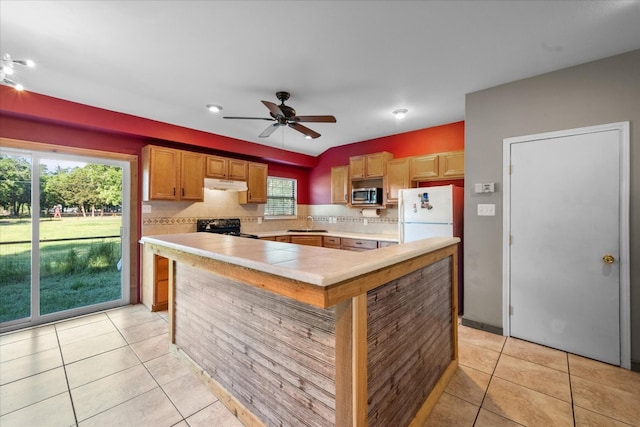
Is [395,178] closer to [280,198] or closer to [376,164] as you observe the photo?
[376,164]

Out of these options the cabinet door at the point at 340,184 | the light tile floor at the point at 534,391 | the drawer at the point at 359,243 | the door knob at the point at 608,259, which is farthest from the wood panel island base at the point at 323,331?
the cabinet door at the point at 340,184

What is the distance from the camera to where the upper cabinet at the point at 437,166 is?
378 centimetres

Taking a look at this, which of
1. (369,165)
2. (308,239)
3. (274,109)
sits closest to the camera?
(274,109)

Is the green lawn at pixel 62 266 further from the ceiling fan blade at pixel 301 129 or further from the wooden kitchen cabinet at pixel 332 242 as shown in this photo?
the wooden kitchen cabinet at pixel 332 242

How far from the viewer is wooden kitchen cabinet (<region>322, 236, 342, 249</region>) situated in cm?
479

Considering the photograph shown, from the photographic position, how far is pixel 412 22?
6.49 ft

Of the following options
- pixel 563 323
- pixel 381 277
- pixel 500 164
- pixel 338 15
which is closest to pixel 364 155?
pixel 500 164

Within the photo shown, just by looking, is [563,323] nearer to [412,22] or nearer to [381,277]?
[381,277]

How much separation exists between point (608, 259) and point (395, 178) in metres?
2.58

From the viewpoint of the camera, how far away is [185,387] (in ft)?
6.82

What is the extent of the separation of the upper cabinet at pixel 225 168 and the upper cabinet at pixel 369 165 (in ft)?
6.26

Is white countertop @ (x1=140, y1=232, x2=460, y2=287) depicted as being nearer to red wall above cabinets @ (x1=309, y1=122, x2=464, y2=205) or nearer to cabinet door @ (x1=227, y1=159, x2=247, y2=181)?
→ red wall above cabinets @ (x1=309, y1=122, x2=464, y2=205)

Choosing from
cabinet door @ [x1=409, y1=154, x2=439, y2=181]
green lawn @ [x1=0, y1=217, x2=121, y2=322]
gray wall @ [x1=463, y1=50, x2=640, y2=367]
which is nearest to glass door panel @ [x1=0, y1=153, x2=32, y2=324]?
green lawn @ [x1=0, y1=217, x2=121, y2=322]

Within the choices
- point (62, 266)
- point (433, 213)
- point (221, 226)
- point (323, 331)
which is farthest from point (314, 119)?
point (62, 266)
